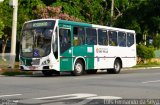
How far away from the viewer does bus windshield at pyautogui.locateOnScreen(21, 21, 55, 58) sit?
2539 cm

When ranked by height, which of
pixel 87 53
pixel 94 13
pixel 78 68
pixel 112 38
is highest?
pixel 94 13

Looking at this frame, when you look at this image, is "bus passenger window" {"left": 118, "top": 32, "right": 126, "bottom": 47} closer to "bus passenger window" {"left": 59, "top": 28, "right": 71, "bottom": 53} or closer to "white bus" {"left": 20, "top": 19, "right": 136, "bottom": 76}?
"white bus" {"left": 20, "top": 19, "right": 136, "bottom": 76}

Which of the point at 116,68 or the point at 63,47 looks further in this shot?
the point at 116,68

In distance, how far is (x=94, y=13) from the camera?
52625 millimetres

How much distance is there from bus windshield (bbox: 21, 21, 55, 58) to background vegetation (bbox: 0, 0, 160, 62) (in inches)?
612

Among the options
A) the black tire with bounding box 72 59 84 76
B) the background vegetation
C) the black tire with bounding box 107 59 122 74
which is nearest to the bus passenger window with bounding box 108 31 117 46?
the black tire with bounding box 107 59 122 74

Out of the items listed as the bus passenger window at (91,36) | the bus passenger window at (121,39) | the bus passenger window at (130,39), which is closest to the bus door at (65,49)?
the bus passenger window at (91,36)

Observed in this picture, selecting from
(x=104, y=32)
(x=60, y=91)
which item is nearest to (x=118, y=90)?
(x=60, y=91)

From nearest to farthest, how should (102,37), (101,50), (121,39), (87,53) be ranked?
1. (87,53)
2. (101,50)
3. (102,37)
4. (121,39)

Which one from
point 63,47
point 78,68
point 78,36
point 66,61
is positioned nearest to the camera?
point 63,47

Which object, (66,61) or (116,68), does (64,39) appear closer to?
(66,61)

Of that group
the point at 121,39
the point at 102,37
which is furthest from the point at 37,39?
the point at 121,39

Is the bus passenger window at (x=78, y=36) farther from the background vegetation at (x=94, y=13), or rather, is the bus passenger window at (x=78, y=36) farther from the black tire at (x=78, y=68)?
the background vegetation at (x=94, y=13)

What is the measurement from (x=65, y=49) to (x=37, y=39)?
64.7 inches
